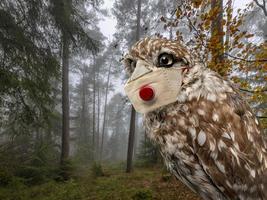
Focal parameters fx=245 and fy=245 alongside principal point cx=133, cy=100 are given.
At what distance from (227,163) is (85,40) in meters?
6.28

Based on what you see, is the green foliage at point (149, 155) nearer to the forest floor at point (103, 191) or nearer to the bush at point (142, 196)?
the forest floor at point (103, 191)

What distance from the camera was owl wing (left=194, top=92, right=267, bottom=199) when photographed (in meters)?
1.25

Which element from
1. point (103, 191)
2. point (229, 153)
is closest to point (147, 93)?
point (229, 153)

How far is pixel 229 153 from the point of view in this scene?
1.26m

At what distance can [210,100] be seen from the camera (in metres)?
1.33

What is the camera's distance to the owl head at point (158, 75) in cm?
131

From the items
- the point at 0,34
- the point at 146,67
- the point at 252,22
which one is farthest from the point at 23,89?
the point at 252,22

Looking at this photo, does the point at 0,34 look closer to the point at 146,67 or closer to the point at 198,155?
the point at 146,67

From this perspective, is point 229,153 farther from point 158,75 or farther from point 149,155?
point 149,155

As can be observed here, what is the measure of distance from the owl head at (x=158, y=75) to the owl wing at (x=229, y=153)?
0.72 feet

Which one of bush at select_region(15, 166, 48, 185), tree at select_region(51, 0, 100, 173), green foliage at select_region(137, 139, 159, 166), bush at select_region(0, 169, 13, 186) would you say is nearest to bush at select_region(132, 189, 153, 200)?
tree at select_region(51, 0, 100, 173)

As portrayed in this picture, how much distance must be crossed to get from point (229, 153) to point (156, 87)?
0.51 metres

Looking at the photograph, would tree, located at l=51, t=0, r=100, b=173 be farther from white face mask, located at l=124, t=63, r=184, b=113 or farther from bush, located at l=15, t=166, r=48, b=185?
bush, located at l=15, t=166, r=48, b=185

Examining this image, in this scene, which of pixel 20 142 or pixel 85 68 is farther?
pixel 85 68
